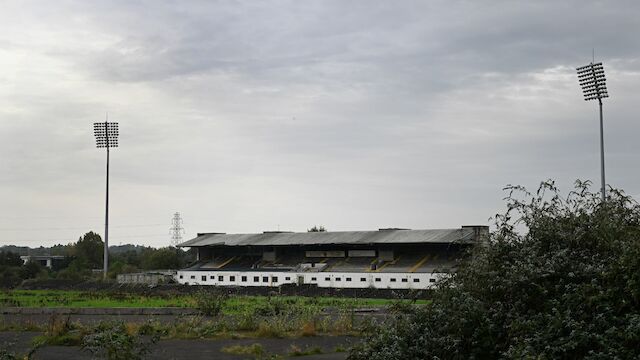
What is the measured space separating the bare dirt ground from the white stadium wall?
32495 millimetres

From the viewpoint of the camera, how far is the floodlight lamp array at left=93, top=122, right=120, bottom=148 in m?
74.2

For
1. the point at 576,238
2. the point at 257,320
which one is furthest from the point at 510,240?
the point at 257,320

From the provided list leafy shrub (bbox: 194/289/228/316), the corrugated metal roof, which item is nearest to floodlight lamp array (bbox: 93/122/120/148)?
the corrugated metal roof

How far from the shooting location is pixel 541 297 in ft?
35.9

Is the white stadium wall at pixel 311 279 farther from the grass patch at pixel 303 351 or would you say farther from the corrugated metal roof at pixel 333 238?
the grass patch at pixel 303 351

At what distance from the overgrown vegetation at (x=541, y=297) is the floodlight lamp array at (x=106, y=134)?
65.7 m

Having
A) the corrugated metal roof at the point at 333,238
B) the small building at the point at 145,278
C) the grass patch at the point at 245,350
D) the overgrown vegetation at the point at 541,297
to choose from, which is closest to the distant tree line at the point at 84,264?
the small building at the point at 145,278

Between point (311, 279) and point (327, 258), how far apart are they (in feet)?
18.5

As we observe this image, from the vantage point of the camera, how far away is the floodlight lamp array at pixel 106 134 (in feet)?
244

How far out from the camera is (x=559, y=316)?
9.98 meters

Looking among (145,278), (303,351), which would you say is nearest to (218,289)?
(145,278)

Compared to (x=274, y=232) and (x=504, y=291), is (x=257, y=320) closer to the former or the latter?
(x=504, y=291)

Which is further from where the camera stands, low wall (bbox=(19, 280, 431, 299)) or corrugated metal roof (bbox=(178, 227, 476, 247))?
corrugated metal roof (bbox=(178, 227, 476, 247))

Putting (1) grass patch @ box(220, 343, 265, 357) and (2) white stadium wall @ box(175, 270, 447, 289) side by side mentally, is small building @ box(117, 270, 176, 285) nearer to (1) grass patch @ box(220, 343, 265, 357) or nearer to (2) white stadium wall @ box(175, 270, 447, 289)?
(2) white stadium wall @ box(175, 270, 447, 289)
